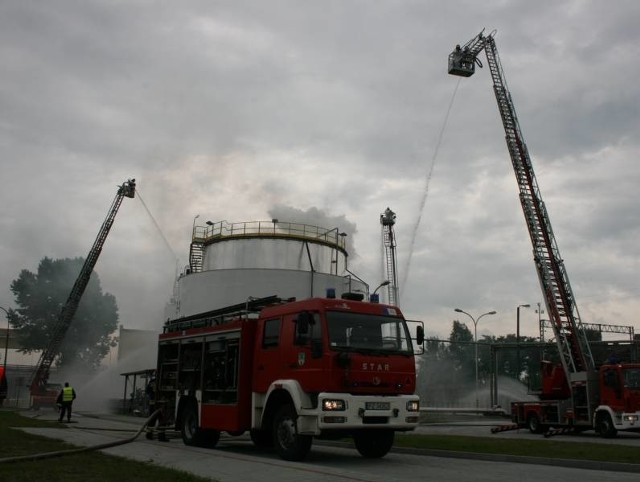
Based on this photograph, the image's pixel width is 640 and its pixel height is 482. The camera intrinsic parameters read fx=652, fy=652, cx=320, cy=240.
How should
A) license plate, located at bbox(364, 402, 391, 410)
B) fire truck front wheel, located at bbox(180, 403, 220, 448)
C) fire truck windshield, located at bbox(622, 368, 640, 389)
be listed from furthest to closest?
1. fire truck windshield, located at bbox(622, 368, 640, 389)
2. fire truck front wheel, located at bbox(180, 403, 220, 448)
3. license plate, located at bbox(364, 402, 391, 410)

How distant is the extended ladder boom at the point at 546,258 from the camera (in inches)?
1137

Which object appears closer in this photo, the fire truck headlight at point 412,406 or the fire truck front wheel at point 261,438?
the fire truck headlight at point 412,406

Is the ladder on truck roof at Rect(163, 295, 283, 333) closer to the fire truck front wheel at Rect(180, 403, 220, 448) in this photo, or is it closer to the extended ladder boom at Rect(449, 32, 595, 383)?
the fire truck front wheel at Rect(180, 403, 220, 448)

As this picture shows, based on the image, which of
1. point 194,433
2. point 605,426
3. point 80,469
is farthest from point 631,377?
point 80,469

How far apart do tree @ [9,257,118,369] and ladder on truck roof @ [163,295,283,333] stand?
62.4 metres

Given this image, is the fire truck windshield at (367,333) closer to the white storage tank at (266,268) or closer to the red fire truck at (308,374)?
the red fire truck at (308,374)

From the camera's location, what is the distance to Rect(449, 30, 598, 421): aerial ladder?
85.7 feet

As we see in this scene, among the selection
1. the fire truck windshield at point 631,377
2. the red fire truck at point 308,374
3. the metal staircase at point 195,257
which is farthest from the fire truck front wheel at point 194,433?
the metal staircase at point 195,257

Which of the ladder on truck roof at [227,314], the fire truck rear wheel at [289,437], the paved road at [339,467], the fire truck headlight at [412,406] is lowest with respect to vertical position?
the paved road at [339,467]

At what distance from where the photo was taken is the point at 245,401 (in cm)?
1447

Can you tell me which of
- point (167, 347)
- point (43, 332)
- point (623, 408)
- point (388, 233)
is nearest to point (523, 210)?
point (623, 408)

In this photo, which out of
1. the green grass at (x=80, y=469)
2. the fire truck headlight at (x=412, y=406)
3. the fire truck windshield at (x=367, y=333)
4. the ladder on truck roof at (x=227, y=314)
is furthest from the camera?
the ladder on truck roof at (x=227, y=314)

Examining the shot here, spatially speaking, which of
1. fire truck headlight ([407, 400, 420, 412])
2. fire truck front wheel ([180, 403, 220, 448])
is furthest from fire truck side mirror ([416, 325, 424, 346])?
fire truck front wheel ([180, 403, 220, 448])

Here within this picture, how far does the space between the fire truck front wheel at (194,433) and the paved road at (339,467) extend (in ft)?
1.20
